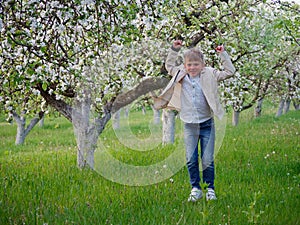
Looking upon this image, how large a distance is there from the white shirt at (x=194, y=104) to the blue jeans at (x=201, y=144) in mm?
94

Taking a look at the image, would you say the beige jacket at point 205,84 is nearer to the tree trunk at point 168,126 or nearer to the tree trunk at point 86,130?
the tree trunk at point 86,130

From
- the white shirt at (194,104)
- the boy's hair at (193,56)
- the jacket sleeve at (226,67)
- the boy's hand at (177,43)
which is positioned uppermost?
the boy's hand at (177,43)

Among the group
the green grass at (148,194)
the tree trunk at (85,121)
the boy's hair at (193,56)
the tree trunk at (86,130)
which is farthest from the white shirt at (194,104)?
the tree trunk at (86,130)

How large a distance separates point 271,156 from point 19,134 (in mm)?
10779

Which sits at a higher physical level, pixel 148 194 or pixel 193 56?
pixel 193 56

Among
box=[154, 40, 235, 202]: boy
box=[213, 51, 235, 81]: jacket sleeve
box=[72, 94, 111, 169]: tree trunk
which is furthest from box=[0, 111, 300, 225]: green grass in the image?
box=[213, 51, 235, 81]: jacket sleeve

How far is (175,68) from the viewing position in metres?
6.29

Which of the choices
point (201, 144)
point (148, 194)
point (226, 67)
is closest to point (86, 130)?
point (148, 194)

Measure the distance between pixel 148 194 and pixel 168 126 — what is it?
5345 millimetres

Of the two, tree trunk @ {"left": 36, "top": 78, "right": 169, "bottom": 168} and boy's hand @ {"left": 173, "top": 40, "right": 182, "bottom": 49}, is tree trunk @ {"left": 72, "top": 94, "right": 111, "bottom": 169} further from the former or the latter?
boy's hand @ {"left": 173, "top": 40, "right": 182, "bottom": 49}

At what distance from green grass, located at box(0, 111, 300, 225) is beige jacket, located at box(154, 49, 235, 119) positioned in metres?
1.15

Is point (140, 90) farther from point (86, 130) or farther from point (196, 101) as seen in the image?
point (196, 101)

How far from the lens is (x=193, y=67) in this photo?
6.04 m

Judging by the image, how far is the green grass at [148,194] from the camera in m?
5.27
